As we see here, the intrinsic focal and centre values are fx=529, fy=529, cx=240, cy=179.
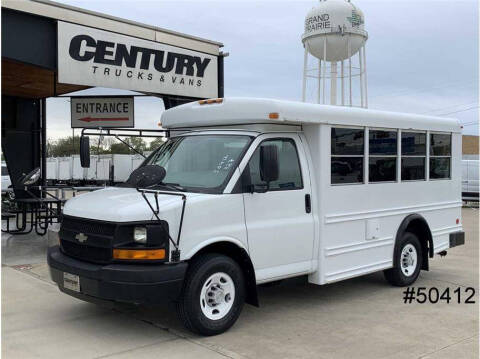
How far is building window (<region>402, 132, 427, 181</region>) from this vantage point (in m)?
7.57

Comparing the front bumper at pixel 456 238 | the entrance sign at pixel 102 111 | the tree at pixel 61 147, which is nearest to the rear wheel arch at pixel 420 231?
the front bumper at pixel 456 238

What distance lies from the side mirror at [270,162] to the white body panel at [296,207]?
240mm

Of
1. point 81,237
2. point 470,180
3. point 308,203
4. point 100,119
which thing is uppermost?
point 100,119

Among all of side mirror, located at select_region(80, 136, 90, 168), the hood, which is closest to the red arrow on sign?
side mirror, located at select_region(80, 136, 90, 168)

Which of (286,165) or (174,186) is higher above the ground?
(286,165)

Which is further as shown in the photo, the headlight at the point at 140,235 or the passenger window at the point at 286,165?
the passenger window at the point at 286,165

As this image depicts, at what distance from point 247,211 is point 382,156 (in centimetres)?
253

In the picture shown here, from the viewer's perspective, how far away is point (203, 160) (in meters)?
5.90

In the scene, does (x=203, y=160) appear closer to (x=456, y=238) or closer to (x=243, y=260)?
(x=243, y=260)

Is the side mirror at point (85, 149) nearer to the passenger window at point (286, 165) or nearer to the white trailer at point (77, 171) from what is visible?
the passenger window at point (286, 165)

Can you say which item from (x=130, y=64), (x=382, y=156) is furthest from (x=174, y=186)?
(x=130, y=64)

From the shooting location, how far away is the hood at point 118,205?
496 centimetres

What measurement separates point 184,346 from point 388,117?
164 inches

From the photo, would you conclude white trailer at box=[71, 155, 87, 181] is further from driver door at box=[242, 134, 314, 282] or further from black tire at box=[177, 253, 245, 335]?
black tire at box=[177, 253, 245, 335]
